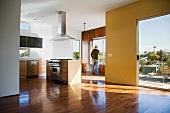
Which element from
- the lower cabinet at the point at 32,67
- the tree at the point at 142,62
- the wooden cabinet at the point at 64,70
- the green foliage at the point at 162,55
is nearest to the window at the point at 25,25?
the lower cabinet at the point at 32,67

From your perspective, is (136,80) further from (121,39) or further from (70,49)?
(70,49)

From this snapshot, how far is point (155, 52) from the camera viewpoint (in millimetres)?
4102

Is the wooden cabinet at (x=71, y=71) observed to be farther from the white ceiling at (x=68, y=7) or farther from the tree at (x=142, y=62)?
the tree at (x=142, y=62)

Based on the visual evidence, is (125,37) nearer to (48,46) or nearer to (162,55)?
(162,55)

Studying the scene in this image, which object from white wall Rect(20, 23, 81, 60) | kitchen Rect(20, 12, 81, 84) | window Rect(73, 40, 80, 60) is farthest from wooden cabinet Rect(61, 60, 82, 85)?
window Rect(73, 40, 80, 60)

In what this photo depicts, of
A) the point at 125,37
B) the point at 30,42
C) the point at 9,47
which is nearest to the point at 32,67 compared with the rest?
the point at 30,42

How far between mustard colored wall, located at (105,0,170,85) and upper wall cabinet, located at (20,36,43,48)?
3.81 m

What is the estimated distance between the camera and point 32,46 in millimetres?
6914

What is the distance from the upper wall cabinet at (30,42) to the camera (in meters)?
6.56

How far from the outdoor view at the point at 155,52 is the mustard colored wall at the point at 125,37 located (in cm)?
19

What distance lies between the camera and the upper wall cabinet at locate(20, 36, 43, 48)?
6558 millimetres

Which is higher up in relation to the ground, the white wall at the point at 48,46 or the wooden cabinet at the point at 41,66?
the white wall at the point at 48,46

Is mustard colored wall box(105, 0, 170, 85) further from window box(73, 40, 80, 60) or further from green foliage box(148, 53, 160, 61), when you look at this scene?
window box(73, 40, 80, 60)

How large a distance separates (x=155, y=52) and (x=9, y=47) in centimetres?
400
